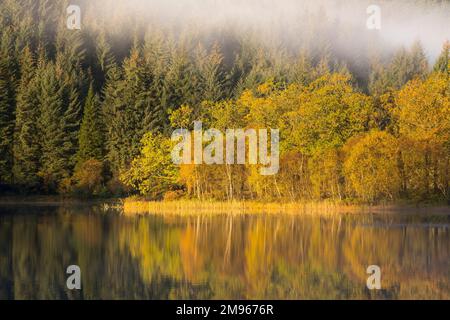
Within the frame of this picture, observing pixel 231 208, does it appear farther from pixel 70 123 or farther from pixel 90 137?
pixel 70 123

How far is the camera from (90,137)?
71.5 metres

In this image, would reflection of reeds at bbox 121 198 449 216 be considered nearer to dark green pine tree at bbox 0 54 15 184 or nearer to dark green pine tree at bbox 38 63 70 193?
dark green pine tree at bbox 38 63 70 193

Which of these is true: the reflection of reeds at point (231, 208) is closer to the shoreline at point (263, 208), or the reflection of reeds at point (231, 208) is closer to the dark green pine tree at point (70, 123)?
the shoreline at point (263, 208)

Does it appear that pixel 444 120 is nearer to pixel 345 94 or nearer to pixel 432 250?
pixel 345 94

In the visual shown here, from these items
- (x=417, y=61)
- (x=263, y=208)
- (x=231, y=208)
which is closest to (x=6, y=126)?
(x=231, y=208)

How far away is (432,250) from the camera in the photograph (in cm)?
2808

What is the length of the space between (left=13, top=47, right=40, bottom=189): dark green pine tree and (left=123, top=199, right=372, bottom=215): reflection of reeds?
15814 millimetres

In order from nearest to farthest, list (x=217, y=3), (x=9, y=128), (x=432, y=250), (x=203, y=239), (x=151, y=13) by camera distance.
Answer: (x=432, y=250) < (x=203, y=239) < (x=9, y=128) < (x=151, y=13) < (x=217, y=3)

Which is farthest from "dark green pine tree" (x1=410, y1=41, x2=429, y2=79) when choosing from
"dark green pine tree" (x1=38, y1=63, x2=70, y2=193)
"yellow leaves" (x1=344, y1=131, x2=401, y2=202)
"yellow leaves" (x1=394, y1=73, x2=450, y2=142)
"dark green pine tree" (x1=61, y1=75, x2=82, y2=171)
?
"yellow leaves" (x1=344, y1=131, x2=401, y2=202)

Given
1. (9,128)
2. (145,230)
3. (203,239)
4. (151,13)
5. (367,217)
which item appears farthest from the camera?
(151,13)

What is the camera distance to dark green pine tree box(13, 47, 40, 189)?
69.9 m

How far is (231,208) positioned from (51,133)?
26228mm
